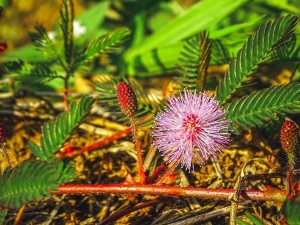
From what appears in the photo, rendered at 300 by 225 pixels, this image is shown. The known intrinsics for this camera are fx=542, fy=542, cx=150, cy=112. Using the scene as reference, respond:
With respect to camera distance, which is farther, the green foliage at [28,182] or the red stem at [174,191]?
the red stem at [174,191]

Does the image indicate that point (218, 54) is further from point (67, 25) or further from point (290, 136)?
point (290, 136)

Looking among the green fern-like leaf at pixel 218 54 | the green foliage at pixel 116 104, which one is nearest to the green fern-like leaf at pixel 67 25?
the green foliage at pixel 116 104

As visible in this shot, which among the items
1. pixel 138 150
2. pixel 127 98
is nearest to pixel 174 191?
pixel 138 150

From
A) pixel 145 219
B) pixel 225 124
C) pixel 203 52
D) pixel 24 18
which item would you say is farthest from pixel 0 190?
pixel 24 18

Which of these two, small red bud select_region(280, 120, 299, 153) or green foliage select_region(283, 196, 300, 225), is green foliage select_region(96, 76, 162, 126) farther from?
green foliage select_region(283, 196, 300, 225)

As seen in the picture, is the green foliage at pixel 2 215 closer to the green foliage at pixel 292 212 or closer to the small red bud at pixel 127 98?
the small red bud at pixel 127 98

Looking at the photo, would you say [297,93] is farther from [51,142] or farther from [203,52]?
[51,142]
